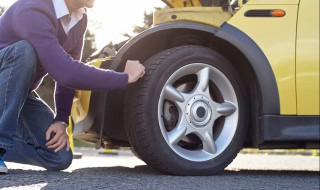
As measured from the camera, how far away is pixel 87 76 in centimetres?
309

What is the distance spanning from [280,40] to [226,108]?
1.63ft

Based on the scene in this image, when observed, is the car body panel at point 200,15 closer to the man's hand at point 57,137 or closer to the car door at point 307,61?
the car door at point 307,61

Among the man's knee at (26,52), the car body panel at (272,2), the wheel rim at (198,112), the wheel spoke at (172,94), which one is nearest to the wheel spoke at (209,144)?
the wheel rim at (198,112)

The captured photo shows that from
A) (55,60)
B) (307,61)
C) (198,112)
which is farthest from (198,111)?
(55,60)

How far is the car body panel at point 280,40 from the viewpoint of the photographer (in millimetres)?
3254

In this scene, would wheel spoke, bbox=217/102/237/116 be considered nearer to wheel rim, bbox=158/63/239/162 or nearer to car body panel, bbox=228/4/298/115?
wheel rim, bbox=158/63/239/162

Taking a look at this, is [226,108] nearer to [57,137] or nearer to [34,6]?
[57,137]

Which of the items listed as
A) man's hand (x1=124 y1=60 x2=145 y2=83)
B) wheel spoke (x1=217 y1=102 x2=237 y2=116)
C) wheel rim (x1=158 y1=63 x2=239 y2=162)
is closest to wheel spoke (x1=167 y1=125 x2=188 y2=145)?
wheel rim (x1=158 y1=63 x2=239 y2=162)

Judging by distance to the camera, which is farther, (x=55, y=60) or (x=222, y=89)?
(x=222, y=89)

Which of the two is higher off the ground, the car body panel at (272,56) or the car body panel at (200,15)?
the car body panel at (200,15)

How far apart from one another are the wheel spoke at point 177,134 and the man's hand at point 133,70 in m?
0.37

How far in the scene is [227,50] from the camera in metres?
3.46

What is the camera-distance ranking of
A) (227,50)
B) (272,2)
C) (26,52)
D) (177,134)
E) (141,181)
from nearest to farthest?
(141,181) < (26,52) < (177,134) < (272,2) < (227,50)

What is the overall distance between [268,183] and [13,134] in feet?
4.55
